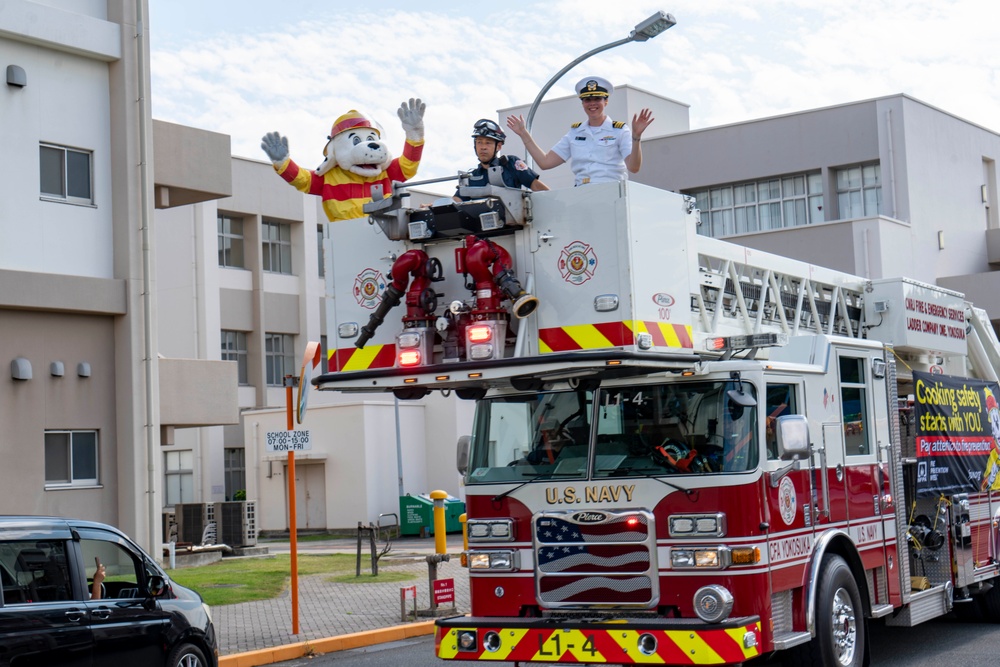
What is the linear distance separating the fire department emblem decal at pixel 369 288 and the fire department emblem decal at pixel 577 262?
4.85ft

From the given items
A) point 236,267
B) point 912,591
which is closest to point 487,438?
point 912,591

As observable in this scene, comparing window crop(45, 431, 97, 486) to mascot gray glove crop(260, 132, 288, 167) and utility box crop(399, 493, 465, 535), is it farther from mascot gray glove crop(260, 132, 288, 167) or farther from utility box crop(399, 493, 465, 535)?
utility box crop(399, 493, 465, 535)

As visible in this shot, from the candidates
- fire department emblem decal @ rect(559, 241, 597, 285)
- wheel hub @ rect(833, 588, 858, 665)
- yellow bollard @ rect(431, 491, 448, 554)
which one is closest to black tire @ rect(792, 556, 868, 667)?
wheel hub @ rect(833, 588, 858, 665)

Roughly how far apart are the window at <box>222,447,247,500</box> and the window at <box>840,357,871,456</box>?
1452 inches

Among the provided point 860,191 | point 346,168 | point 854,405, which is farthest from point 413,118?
point 860,191

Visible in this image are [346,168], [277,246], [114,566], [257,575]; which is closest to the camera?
[114,566]

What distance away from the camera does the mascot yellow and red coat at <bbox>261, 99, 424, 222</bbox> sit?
37.4 feet

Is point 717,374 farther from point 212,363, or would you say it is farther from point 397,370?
point 212,363

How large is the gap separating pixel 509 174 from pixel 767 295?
295cm

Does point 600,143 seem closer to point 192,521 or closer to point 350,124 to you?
point 350,124

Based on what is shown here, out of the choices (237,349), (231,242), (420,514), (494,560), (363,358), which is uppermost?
(231,242)

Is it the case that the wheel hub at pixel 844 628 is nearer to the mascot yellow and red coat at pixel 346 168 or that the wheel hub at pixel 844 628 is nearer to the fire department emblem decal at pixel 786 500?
the fire department emblem decal at pixel 786 500

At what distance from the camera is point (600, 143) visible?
988cm

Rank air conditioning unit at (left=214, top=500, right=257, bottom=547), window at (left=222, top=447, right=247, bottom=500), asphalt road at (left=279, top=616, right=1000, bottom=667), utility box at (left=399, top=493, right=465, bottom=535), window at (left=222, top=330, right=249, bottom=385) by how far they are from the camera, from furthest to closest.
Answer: window at (left=222, top=447, right=247, bottom=500) → window at (left=222, top=330, right=249, bottom=385) → utility box at (left=399, top=493, right=465, bottom=535) → air conditioning unit at (left=214, top=500, right=257, bottom=547) → asphalt road at (left=279, top=616, right=1000, bottom=667)
